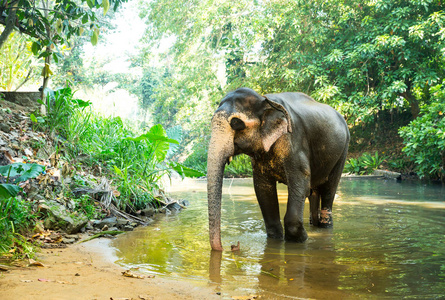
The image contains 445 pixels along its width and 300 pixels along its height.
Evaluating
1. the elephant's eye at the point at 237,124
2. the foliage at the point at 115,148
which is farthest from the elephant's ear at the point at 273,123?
the foliage at the point at 115,148

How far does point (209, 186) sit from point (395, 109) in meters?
18.8

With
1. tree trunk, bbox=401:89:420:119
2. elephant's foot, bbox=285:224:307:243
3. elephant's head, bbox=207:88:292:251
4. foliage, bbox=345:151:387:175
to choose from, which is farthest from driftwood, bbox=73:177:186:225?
tree trunk, bbox=401:89:420:119

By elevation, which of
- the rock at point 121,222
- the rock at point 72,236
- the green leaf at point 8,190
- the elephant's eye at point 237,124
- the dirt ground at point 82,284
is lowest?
the dirt ground at point 82,284

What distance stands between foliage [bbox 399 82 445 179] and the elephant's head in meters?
8.66

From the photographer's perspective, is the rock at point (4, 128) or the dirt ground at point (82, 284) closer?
the dirt ground at point (82, 284)

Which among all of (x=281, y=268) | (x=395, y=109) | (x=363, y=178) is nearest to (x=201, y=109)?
(x=395, y=109)

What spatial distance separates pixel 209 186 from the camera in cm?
454

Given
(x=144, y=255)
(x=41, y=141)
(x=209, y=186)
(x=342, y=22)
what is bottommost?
(x=144, y=255)

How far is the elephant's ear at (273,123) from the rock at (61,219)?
2.41 metres

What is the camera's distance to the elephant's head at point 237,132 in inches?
180

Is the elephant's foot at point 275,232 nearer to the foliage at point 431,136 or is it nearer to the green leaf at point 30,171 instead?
the green leaf at point 30,171

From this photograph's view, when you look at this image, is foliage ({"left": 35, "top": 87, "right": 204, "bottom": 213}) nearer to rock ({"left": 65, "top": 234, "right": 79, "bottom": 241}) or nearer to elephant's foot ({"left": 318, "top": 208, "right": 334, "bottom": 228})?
rock ({"left": 65, "top": 234, "right": 79, "bottom": 241})

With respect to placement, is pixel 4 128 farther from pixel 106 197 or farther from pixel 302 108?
pixel 302 108

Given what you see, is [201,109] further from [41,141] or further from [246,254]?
[246,254]
